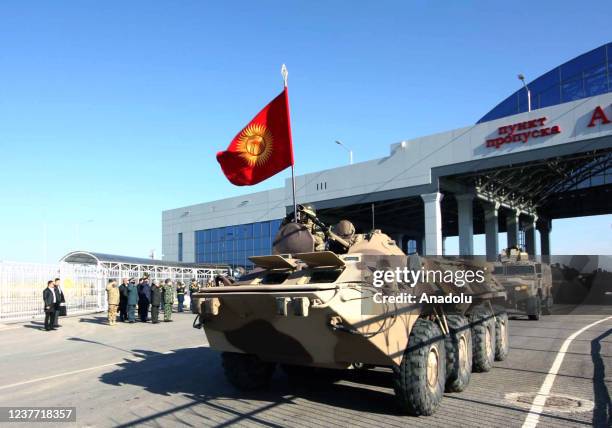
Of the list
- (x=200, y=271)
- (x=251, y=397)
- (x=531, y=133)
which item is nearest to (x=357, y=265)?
(x=251, y=397)

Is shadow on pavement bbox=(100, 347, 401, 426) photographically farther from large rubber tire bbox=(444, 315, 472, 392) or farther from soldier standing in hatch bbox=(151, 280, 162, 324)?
soldier standing in hatch bbox=(151, 280, 162, 324)

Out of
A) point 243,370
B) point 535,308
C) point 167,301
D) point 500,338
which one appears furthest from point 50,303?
point 535,308

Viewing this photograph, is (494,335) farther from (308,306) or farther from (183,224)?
(183,224)

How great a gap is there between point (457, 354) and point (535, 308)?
12.3 m

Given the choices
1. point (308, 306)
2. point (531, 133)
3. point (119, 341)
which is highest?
point (531, 133)

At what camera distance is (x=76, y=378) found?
8.53 metres

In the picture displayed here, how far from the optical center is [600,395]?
691cm

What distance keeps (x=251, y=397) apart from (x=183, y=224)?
1658 inches

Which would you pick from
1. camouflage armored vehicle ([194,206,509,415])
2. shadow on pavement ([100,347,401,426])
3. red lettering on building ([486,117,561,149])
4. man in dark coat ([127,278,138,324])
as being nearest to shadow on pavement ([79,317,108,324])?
man in dark coat ([127,278,138,324])

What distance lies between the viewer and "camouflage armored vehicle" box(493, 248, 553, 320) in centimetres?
1697

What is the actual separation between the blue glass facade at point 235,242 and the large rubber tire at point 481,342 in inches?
1168

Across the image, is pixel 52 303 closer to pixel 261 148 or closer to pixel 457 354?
pixel 261 148

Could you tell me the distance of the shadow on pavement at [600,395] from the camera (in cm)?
581

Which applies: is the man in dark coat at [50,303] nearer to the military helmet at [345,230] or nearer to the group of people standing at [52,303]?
the group of people standing at [52,303]
